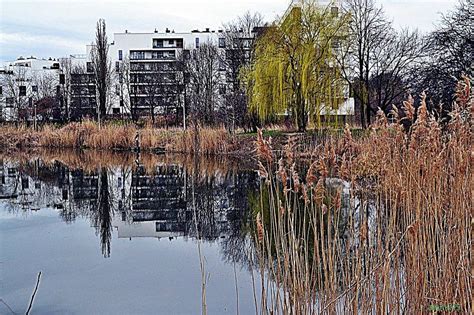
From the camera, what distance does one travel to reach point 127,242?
6680 millimetres

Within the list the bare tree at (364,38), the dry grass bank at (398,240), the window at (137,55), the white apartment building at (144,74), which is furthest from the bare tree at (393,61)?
the window at (137,55)

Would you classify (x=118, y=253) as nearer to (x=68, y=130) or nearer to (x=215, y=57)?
(x=68, y=130)

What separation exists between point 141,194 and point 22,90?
32.0m

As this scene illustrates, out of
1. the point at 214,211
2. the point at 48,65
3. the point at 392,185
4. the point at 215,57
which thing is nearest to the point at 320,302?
the point at 392,185

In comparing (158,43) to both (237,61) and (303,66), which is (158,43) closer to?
(237,61)

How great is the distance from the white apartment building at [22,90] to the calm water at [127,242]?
24.2 m

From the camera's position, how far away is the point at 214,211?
8.43 metres

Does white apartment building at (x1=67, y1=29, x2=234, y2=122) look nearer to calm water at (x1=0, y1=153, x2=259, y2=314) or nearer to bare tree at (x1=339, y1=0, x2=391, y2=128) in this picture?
bare tree at (x1=339, y1=0, x2=391, y2=128)

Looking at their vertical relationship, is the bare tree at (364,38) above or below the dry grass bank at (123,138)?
above

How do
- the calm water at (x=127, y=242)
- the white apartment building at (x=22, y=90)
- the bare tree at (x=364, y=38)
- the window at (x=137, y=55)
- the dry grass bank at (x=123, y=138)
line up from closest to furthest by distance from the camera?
1. the calm water at (x=127, y=242)
2. the dry grass bank at (x=123, y=138)
3. the bare tree at (x=364, y=38)
4. the white apartment building at (x=22, y=90)
5. the window at (x=137, y=55)

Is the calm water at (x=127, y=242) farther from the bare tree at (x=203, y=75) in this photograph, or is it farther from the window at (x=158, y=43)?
the window at (x=158, y=43)

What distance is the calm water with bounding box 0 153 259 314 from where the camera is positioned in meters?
4.52

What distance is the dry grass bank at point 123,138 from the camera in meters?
18.2

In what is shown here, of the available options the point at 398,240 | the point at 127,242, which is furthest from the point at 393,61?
the point at 398,240
